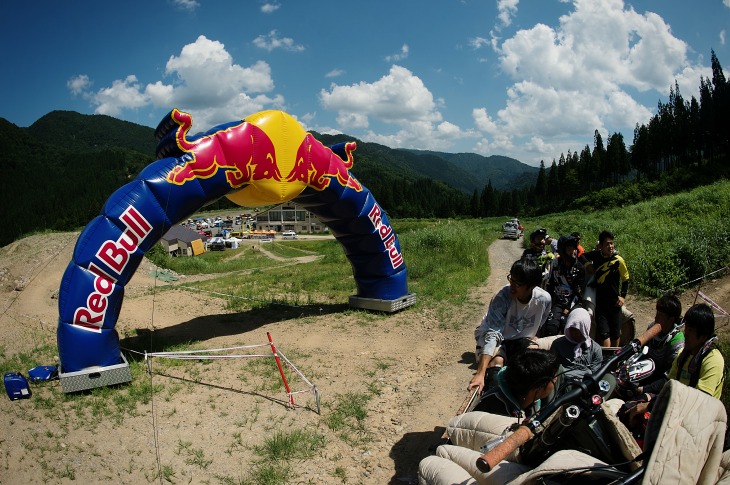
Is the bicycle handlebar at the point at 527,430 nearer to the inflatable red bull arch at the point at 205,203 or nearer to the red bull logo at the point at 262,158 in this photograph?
the inflatable red bull arch at the point at 205,203

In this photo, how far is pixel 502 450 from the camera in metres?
2.24

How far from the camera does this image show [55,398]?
6473 millimetres

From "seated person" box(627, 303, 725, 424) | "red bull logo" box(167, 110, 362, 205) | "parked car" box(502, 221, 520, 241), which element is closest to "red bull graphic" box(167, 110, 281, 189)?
"red bull logo" box(167, 110, 362, 205)

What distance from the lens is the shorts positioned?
6.21 metres

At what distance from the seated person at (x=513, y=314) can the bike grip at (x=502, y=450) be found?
4.73ft

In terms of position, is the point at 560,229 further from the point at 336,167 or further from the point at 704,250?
the point at 336,167

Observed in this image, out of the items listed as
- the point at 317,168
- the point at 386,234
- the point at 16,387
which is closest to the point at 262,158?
the point at 317,168

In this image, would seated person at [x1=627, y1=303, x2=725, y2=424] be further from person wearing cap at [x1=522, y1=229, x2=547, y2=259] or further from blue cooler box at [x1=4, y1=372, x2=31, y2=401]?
blue cooler box at [x1=4, y1=372, x2=31, y2=401]

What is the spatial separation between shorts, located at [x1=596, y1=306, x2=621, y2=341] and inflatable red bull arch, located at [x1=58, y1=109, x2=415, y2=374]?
19.5 feet

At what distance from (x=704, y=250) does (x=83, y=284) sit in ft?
43.4

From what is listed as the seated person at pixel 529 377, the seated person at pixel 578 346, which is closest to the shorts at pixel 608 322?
the seated person at pixel 578 346

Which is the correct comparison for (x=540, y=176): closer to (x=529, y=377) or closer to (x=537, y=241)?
(x=537, y=241)

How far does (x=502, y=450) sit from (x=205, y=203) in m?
7.50

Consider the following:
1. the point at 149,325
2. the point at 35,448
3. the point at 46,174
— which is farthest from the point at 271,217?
the point at 35,448
